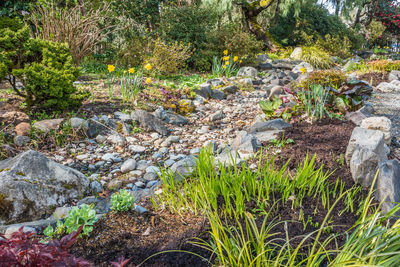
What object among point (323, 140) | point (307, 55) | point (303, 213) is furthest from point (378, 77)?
point (303, 213)

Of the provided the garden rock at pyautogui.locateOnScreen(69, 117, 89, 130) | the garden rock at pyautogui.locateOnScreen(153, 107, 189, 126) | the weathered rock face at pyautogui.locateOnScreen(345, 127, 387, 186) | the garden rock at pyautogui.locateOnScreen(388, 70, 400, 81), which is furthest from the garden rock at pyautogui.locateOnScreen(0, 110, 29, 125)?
the garden rock at pyautogui.locateOnScreen(388, 70, 400, 81)

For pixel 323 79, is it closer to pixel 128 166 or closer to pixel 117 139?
pixel 117 139

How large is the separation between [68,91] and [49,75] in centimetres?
29

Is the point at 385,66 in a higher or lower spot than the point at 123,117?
higher

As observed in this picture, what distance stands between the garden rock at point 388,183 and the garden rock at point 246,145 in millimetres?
1120

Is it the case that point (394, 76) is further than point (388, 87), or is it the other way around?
point (394, 76)

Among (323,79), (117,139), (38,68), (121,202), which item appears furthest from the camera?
(323,79)

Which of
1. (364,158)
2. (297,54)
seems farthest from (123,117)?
(297,54)

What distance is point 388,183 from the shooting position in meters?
1.91

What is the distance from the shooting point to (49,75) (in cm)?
350

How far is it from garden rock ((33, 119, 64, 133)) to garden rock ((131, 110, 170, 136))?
1.00 metres

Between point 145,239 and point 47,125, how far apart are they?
239cm

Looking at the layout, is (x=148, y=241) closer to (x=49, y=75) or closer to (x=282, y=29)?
(x=49, y=75)

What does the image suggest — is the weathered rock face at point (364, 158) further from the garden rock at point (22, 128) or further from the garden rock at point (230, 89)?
the garden rock at point (230, 89)
